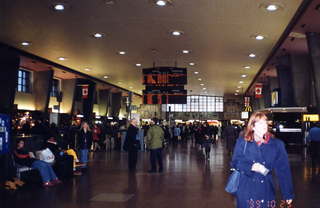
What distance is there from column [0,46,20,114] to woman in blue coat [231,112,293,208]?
643 inches

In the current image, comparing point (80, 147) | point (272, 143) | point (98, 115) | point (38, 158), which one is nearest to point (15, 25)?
point (80, 147)

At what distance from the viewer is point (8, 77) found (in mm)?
18078

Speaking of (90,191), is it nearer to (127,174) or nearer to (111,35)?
(127,174)

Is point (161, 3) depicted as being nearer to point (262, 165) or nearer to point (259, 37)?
point (259, 37)

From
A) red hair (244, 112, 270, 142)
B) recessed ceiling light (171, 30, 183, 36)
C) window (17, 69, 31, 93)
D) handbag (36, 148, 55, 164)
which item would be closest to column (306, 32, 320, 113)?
recessed ceiling light (171, 30, 183, 36)

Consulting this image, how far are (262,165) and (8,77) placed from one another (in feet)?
56.4

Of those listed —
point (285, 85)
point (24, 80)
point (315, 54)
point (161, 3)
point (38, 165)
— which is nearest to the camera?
point (38, 165)

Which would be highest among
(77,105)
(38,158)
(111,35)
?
(111,35)

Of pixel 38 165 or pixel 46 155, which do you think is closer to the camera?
pixel 38 165

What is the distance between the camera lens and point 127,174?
36.7 feet

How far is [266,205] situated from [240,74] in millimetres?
23825

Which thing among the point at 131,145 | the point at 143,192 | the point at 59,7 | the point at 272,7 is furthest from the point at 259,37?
the point at 143,192

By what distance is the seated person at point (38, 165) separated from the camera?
9.15 m

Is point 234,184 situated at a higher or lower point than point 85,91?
lower
